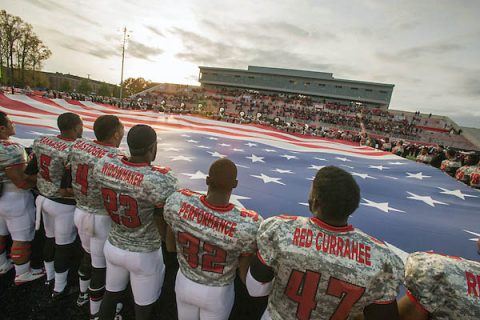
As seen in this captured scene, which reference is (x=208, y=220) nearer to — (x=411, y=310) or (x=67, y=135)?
(x=411, y=310)

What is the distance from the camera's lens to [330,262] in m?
1.31

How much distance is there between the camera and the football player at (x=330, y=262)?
1305 mm

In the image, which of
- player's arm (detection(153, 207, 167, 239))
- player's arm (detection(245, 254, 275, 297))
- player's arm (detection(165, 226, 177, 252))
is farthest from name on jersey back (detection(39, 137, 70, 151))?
player's arm (detection(245, 254, 275, 297))

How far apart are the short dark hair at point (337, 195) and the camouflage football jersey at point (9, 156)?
127 inches

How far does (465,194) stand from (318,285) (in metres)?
6.18

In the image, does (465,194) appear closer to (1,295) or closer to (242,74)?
(1,295)

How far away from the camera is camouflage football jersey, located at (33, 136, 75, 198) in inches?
108

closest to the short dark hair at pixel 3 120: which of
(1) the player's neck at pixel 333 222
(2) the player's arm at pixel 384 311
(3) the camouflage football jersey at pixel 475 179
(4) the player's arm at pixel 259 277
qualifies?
(4) the player's arm at pixel 259 277

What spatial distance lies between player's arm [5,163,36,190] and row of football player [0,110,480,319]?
0.01m

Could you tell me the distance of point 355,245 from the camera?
4.40 ft

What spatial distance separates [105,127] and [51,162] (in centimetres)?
78

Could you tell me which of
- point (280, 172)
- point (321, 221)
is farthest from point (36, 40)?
point (321, 221)

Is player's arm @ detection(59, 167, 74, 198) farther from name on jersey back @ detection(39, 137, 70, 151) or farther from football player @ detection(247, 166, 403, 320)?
football player @ detection(247, 166, 403, 320)

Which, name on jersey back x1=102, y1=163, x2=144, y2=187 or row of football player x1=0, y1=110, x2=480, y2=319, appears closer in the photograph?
row of football player x1=0, y1=110, x2=480, y2=319
